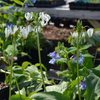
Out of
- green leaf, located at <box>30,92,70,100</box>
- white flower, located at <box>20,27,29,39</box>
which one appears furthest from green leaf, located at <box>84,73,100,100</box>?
white flower, located at <box>20,27,29,39</box>

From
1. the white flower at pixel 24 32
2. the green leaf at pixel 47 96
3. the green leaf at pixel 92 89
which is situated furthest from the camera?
the white flower at pixel 24 32

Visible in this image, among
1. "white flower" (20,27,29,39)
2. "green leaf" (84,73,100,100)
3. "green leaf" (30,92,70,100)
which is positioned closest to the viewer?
"green leaf" (30,92,70,100)

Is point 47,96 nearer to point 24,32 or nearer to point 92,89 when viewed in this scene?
point 92,89

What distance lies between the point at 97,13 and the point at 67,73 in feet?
6.72

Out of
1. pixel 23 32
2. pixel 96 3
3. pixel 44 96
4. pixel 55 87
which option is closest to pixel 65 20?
pixel 96 3

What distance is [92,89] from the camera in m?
1.11

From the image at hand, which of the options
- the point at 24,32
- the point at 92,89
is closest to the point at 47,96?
the point at 92,89

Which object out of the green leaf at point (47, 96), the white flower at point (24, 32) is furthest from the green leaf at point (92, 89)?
the white flower at point (24, 32)

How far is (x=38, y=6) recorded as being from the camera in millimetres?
4145

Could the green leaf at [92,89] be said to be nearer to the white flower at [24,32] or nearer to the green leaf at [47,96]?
the green leaf at [47,96]

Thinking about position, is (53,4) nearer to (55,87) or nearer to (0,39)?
(0,39)

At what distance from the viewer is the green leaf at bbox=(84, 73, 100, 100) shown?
1.09 m

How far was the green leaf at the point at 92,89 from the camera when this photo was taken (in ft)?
3.58

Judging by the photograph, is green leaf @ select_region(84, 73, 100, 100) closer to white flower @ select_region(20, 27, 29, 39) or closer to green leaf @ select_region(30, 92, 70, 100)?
green leaf @ select_region(30, 92, 70, 100)
